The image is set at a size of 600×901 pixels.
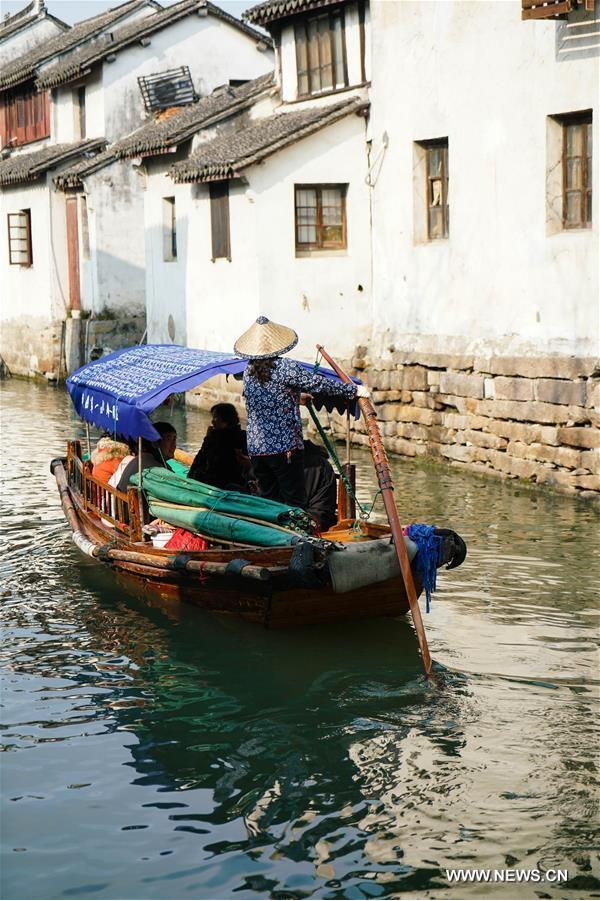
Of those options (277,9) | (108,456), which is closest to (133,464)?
(108,456)

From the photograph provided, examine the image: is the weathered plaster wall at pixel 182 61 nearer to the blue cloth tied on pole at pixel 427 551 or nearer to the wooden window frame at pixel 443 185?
the wooden window frame at pixel 443 185

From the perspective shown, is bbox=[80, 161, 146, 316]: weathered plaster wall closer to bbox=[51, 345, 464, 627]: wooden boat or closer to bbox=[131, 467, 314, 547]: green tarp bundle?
bbox=[51, 345, 464, 627]: wooden boat

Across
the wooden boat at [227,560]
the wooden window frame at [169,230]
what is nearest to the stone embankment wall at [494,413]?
the wooden boat at [227,560]

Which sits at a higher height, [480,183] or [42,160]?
[42,160]

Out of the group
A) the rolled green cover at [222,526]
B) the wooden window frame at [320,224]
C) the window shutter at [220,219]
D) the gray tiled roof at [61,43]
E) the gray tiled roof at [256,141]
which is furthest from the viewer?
the gray tiled roof at [61,43]

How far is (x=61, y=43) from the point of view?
3003 cm

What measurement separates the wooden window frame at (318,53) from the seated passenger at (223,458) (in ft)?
32.1

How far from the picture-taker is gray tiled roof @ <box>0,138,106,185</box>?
89.7 ft

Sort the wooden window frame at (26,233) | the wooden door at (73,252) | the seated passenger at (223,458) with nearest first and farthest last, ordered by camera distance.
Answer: the seated passenger at (223,458) < the wooden door at (73,252) < the wooden window frame at (26,233)

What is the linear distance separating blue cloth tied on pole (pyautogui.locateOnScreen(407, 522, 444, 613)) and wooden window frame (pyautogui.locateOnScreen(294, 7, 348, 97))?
459 inches

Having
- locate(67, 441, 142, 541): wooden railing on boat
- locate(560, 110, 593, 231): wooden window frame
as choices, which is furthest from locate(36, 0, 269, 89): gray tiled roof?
locate(67, 441, 142, 541): wooden railing on boat

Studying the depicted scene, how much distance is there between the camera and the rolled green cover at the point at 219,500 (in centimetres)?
899

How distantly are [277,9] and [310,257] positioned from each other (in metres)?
3.72

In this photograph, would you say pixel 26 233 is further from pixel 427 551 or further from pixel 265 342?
pixel 427 551
